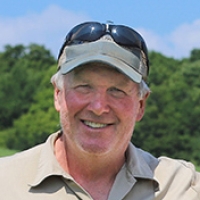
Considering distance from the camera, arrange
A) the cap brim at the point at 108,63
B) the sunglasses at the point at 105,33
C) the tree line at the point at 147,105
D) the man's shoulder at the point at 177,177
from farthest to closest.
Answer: the tree line at the point at 147,105, the man's shoulder at the point at 177,177, the sunglasses at the point at 105,33, the cap brim at the point at 108,63

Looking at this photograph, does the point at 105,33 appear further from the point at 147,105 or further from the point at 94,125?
the point at 147,105

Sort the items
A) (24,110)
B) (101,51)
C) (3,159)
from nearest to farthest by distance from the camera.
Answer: (101,51)
(3,159)
(24,110)

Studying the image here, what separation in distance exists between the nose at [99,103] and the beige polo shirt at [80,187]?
32 centimetres

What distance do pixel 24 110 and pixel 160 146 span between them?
42.9 feet

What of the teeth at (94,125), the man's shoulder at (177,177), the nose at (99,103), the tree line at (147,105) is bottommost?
the tree line at (147,105)

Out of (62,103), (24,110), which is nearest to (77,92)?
(62,103)

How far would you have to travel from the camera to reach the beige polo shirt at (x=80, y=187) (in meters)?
2.64

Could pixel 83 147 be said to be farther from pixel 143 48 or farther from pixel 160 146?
pixel 160 146

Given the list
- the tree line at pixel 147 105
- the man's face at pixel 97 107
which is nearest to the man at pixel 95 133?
the man's face at pixel 97 107

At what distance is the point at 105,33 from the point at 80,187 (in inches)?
26.9

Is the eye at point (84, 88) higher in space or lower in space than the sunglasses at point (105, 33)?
→ lower

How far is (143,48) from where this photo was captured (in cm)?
275

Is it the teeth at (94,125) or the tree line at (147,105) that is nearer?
the teeth at (94,125)

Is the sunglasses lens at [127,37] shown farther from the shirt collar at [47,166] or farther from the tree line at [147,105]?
the tree line at [147,105]
